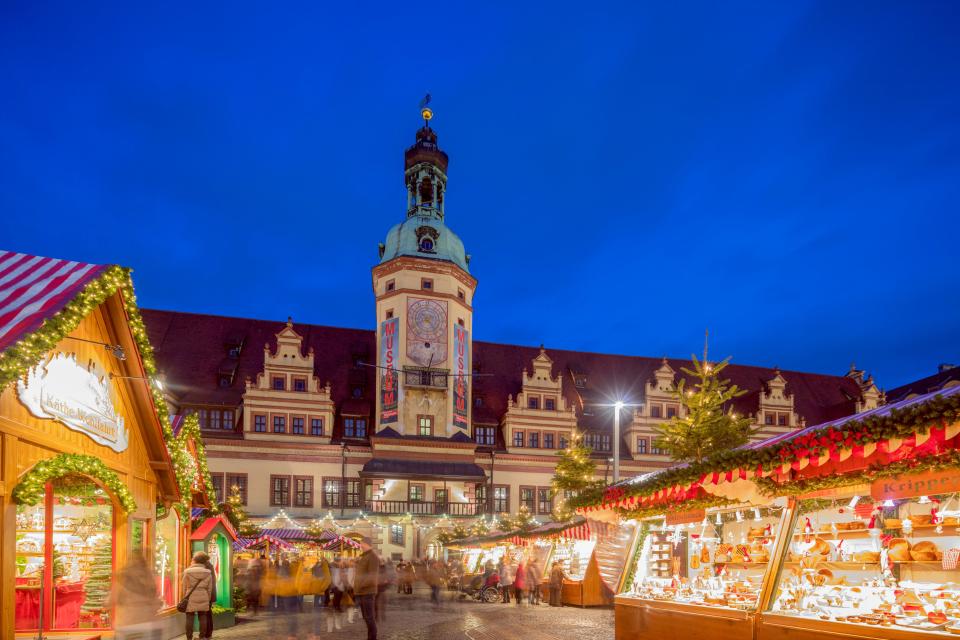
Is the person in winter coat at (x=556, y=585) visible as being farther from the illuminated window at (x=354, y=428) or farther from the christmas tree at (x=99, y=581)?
the illuminated window at (x=354, y=428)

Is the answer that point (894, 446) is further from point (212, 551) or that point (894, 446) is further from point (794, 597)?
point (212, 551)

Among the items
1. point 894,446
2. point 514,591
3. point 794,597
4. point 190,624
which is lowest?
point 514,591

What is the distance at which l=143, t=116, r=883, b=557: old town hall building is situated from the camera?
43000 mm

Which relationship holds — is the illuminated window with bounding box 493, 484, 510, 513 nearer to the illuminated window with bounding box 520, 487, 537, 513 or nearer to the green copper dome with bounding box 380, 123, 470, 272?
the illuminated window with bounding box 520, 487, 537, 513

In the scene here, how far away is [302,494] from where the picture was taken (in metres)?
43.3

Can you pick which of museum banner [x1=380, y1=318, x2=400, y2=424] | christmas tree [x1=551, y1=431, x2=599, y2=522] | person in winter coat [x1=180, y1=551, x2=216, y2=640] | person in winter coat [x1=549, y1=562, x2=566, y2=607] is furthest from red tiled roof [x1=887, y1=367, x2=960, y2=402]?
person in winter coat [x1=180, y1=551, x2=216, y2=640]

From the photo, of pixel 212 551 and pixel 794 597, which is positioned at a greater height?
pixel 794 597

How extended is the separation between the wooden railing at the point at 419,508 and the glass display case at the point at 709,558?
1223 inches

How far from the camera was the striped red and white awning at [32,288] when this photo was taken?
26.8 feet

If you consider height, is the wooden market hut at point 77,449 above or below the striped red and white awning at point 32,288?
below

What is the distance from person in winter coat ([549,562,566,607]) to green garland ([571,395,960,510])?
11549 mm

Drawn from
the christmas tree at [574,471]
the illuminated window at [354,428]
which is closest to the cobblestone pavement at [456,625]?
the christmas tree at [574,471]

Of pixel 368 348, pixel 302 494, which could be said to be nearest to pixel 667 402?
pixel 368 348

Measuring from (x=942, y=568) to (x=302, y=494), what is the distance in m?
38.3
